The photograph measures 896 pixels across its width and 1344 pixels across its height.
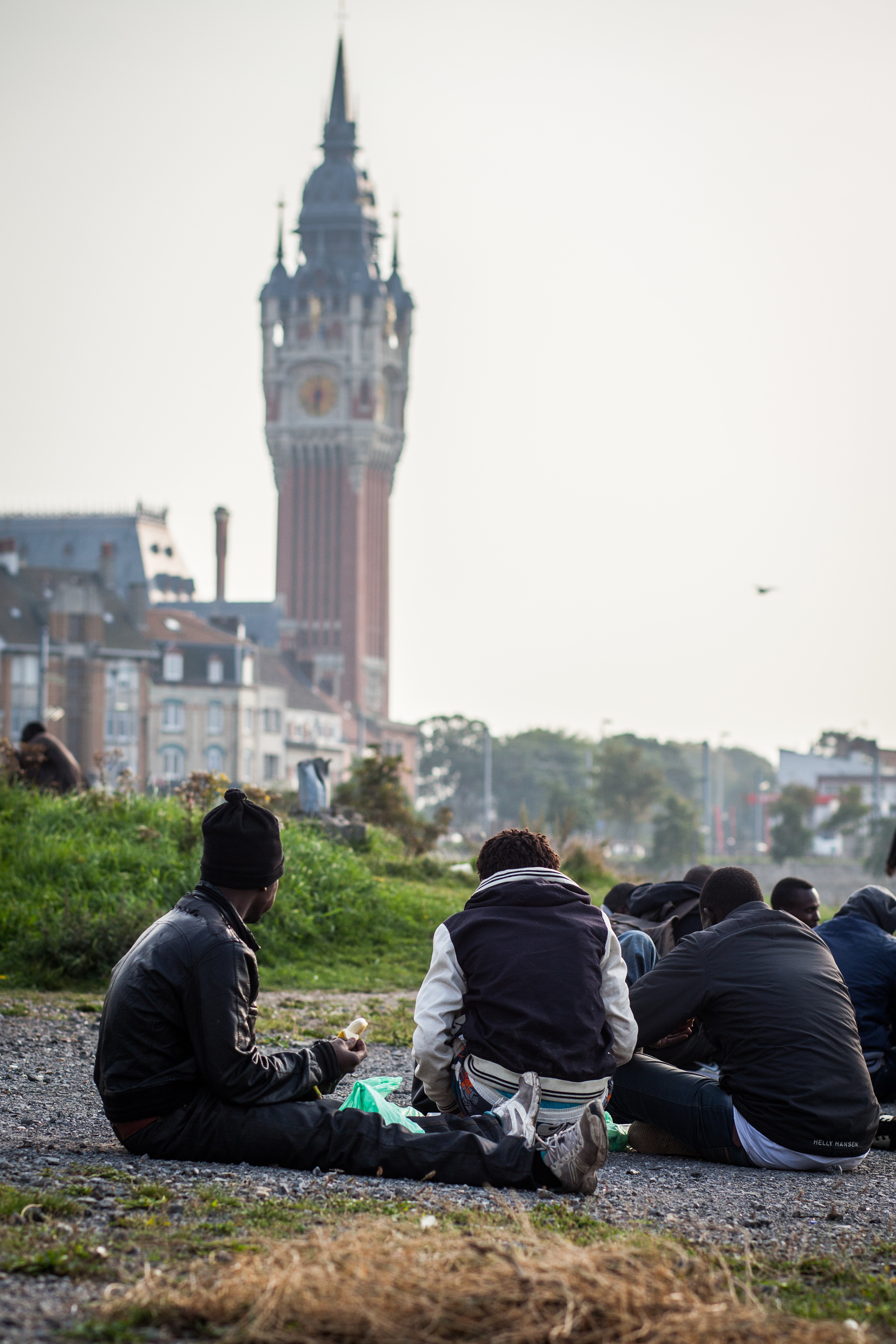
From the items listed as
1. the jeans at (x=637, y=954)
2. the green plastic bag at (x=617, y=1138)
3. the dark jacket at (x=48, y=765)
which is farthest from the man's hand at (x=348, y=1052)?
the dark jacket at (x=48, y=765)

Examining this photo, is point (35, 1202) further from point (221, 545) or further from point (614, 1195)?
point (221, 545)

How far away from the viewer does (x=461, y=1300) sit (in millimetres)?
3430

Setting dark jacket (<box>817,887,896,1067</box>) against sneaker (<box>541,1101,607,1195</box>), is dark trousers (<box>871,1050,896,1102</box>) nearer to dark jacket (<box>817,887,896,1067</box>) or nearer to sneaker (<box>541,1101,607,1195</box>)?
dark jacket (<box>817,887,896,1067</box>)

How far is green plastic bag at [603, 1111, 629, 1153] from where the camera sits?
6.29 meters

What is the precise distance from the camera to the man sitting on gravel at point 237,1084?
16.6 ft

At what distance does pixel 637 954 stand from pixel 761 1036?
1.31 m

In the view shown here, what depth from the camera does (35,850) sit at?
14.7 metres

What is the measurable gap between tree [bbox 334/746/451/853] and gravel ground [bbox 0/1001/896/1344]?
1806cm

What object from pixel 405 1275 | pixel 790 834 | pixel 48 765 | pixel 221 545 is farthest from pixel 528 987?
pixel 221 545

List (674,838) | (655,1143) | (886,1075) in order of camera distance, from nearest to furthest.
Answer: (655,1143) < (886,1075) < (674,838)

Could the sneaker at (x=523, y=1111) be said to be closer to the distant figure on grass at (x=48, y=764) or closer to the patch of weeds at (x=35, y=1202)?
the patch of weeds at (x=35, y=1202)

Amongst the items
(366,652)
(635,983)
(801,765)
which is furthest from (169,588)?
(635,983)

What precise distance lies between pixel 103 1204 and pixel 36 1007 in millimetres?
6462

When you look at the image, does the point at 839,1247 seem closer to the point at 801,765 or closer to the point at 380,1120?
the point at 380,1120
